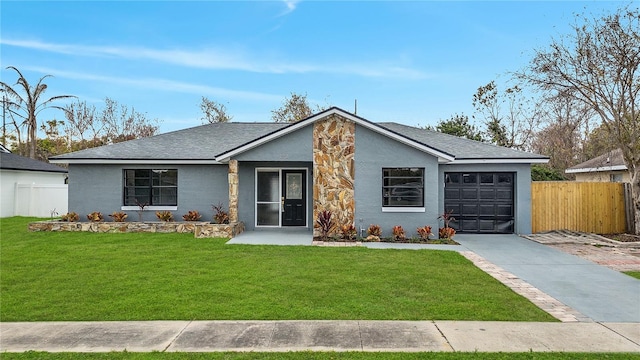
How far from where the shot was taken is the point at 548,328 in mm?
5391

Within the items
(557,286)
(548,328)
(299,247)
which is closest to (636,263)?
(557,286)

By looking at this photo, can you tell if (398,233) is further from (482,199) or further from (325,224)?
(482,199)

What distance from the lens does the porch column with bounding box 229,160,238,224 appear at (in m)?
13.8

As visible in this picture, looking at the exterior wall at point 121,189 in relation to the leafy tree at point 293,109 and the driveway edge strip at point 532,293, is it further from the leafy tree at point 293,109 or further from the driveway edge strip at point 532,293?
the leafy tree at point 293,109

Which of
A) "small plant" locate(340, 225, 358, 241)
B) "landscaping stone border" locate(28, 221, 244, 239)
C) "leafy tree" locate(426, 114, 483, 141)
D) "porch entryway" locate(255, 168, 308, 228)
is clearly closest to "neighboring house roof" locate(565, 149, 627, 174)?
"leafy tree" locate(426, 114, 483, 141)

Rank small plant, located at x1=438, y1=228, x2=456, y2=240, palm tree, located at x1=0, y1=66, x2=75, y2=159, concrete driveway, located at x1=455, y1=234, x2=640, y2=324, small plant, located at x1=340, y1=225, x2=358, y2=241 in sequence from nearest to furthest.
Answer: concrete driveway, located at x1=455, y1=234, x2=640, y2=324
small plant, located at x1=340, y1=225, x2=358, y2=241
small plant, located at x1=438, y1=228, x2=456, y2=240
palm tree, located at x1=0, y1=66, x2=75, y2=159

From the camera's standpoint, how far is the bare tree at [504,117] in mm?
30562

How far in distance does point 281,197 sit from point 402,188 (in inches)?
193

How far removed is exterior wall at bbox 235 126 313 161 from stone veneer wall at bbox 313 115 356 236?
266mm

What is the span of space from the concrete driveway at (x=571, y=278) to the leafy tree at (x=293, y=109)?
86.1 feet

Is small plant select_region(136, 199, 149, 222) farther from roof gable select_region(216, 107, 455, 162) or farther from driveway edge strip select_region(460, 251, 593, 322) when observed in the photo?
driveway edge strip select_region(460, 251, 593, 322)

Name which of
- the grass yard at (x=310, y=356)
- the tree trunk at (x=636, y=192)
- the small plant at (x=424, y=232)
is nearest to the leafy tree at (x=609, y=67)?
the tree trunk at (x=636, y=192)

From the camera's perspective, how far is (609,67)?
535 inches

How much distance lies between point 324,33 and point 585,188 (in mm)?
13678
